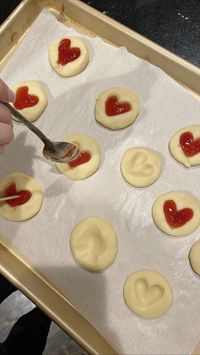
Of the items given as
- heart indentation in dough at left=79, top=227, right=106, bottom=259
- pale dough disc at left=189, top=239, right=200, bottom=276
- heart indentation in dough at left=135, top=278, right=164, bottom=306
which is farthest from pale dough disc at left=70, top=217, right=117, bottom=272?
pale dough disc at left=189, top=239, right=200, bottom=276

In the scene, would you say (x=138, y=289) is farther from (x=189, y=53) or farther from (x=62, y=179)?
(x=189, y=53)

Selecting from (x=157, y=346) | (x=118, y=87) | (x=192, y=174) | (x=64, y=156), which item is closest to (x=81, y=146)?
(x=64, y=156)

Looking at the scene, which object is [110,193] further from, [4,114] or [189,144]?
[4,114]

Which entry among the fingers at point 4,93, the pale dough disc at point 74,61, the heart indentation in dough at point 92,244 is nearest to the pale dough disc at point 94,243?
the heart indentation in dough at point 92,244

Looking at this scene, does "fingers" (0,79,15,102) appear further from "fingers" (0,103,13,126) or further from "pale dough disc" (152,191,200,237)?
"pale dough disc" (152,191,200,237)

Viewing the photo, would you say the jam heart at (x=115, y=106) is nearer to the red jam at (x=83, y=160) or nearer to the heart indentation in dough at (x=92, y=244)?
the red jam at (x=83, y=160)
